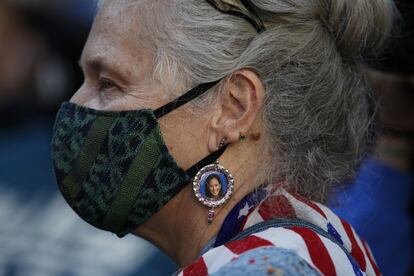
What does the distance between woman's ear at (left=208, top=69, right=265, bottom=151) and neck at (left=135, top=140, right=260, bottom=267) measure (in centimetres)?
5

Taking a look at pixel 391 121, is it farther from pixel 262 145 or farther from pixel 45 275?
pixel 45 275

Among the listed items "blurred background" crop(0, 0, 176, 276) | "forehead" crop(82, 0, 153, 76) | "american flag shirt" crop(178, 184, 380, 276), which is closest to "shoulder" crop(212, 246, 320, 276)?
"american flag shirt" crop(178, 184, 380, 276)

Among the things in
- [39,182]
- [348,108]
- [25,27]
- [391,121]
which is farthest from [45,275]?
[25,27]

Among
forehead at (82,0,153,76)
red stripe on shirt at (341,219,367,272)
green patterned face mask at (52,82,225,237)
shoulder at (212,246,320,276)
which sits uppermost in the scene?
forehead at (82,0,153,76)

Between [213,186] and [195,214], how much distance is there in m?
0.10

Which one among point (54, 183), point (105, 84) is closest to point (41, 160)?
point (54, 183)

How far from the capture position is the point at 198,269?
1.82m

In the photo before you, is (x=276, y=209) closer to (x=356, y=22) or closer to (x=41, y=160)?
(x=356, y=22)

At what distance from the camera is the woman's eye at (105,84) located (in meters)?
2.21

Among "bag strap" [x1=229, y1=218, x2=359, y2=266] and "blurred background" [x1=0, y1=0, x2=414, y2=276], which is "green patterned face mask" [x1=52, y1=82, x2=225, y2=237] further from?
"blurred background" [x1=0, y1=0, x2=414, y2=276]

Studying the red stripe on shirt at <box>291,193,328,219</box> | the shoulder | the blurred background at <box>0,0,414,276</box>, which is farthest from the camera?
the blurred background at <box>0,0,414,276</box>

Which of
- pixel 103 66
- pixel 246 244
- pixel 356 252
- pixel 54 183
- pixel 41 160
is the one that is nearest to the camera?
pixel 246 244

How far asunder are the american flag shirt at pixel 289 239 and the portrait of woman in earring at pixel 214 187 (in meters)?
0.06

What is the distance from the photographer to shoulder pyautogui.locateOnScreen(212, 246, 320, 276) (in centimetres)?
164
